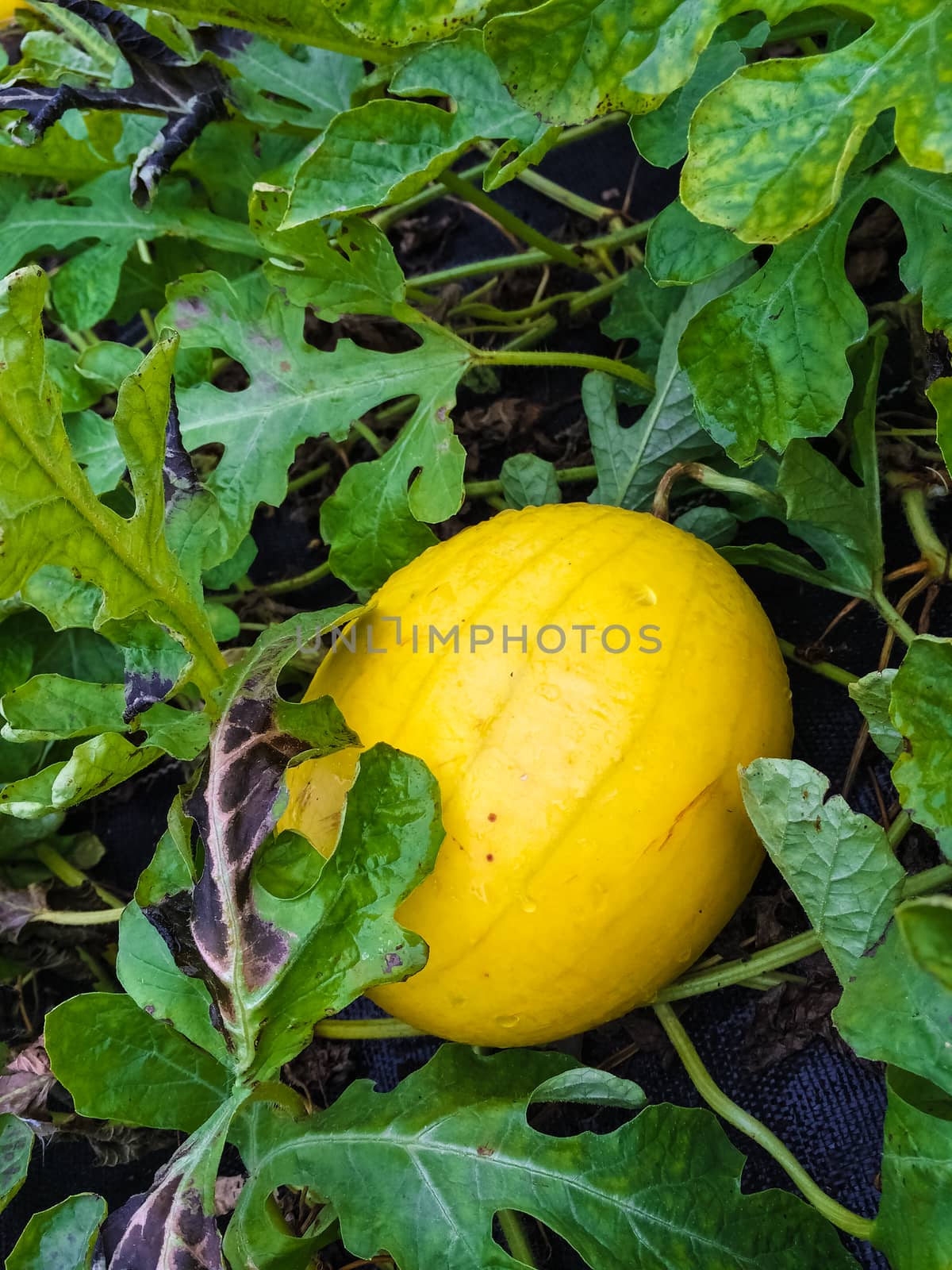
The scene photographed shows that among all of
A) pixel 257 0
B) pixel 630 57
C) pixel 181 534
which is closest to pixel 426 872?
pixel 181 534

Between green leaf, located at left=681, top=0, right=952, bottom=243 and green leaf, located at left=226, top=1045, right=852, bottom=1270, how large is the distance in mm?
790

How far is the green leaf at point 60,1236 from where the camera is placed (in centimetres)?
105

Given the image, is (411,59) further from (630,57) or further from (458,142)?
(630,57)

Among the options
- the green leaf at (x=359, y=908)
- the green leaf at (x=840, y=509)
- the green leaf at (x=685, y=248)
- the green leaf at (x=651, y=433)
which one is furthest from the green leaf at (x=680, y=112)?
the green leaf at (x=359, y=908)

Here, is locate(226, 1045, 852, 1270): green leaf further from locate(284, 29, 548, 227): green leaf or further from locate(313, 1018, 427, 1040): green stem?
locate(284, 29, 548, 227): green leaf

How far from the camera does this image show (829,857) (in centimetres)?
96

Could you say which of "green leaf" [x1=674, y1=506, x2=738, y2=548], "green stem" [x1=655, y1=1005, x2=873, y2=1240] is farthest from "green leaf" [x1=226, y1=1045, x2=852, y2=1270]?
"green leaf" [x1=674, y1=506, x2=738, y2=548]

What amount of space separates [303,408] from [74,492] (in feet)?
1.41

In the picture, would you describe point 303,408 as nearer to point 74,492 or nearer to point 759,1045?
point 74,492

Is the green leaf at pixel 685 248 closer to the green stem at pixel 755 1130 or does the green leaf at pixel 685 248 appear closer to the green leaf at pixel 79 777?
the green leaf at pixel 79 777

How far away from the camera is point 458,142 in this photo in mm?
1058

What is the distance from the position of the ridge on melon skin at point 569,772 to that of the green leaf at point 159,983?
0.18m

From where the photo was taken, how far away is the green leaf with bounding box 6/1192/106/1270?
3.45ft

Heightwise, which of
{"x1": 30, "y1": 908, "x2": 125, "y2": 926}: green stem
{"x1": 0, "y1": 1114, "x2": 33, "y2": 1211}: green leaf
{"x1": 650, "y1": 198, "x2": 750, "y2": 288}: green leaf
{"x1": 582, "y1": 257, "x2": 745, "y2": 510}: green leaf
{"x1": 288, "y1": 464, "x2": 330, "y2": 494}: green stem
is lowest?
{"x1": 30, "y1": 908, "x2": 125, "y2": 926}: green stem
